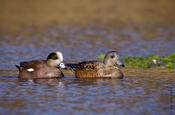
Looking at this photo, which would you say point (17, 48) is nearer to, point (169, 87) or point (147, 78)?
point (147, 78)

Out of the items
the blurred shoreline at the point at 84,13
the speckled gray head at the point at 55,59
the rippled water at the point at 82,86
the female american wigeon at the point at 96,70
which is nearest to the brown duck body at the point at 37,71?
the speckled gray head at the point at 55,59

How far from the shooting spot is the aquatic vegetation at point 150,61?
572 inches

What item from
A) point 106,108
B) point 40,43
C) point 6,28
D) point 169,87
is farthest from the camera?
point 6,28

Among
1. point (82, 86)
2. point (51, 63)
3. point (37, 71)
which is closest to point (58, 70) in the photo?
point (51, 63)

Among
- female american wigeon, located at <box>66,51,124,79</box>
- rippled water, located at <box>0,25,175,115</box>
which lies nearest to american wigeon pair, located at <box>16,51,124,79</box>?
female american wigeon, located at <box>66,51,124,79</box>

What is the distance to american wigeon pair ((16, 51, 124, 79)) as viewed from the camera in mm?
12844

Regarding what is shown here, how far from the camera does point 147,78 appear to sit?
12.6 meters

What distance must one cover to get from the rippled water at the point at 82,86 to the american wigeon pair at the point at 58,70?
29cm

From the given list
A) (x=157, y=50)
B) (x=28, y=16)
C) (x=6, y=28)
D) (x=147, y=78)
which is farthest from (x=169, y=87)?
(x=28, y=16)

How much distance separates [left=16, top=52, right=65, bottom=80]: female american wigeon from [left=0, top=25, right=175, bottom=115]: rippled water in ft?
0.99

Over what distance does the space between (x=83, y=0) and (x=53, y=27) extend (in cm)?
538

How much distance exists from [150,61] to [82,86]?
406cm

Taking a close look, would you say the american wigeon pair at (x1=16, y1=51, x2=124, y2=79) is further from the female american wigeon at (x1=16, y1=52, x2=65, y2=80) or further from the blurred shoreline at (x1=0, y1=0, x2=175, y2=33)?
the blurred shoreline at (x1=0, y1=0, x2=175, y2=33)

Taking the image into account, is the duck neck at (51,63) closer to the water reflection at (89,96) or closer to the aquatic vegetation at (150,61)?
the water reflection at (89,96)
